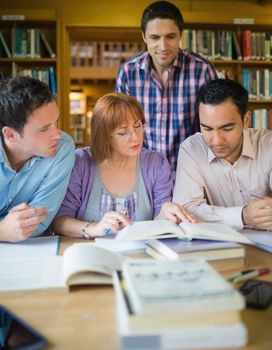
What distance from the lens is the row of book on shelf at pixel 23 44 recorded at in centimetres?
387

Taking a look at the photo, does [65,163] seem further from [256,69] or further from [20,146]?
[256,69]

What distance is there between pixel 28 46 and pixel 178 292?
3.69 metres

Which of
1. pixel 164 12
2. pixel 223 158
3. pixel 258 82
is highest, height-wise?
pixel 164 12

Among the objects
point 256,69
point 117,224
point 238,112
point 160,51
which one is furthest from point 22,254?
point 256,69

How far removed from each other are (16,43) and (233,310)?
3727 millimetres

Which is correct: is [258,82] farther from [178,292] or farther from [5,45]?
[178,292]

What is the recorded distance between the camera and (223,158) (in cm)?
172

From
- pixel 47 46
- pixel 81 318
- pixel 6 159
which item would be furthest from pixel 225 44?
pixel 81 318

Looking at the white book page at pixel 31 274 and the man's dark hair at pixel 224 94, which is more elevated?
the man's dark hair at pixel 224 94

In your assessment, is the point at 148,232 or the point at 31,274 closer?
the point at 31,274

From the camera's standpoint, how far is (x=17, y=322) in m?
0.75

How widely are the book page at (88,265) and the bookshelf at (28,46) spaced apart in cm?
309

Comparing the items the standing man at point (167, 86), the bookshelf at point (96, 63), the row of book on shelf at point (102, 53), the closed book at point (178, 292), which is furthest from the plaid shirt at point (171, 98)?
the row of book on shelf at point (102, 53)

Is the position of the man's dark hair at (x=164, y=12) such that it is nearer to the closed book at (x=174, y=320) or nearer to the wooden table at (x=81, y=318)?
the wooden table at (x=81, y=318)
